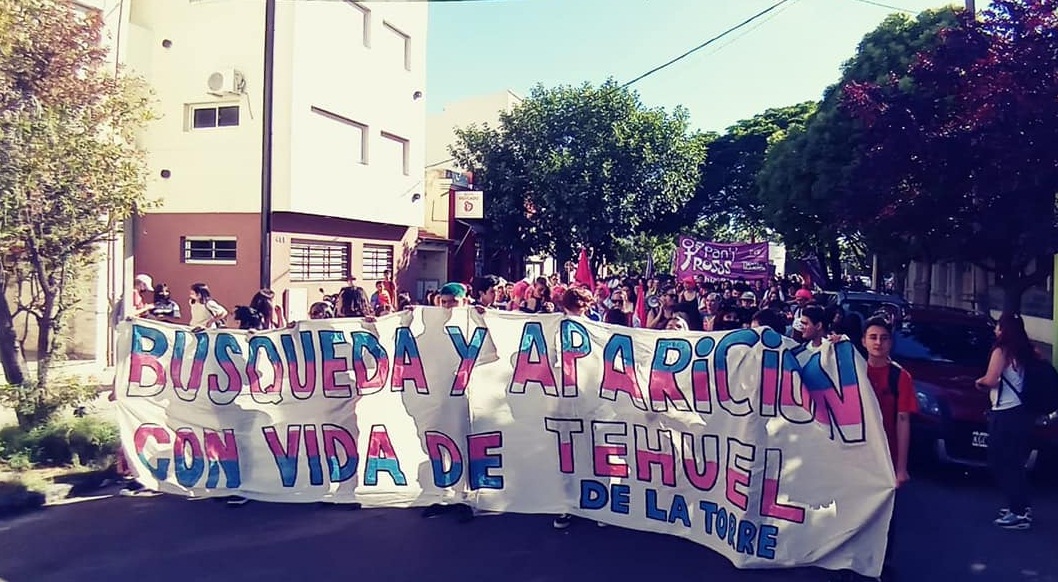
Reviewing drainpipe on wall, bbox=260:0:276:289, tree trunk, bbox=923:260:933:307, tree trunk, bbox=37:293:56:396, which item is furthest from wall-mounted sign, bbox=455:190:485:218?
tree trunk, bbox=37:293:56:396

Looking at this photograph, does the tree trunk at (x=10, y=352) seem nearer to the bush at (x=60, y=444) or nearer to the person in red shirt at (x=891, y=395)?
the bush at (x=60, y=444)

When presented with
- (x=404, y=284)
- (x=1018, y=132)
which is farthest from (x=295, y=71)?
(x=1018, y=132)

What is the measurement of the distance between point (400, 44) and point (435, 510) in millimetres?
17422

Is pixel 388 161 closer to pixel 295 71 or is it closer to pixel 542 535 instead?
pixel 295 71

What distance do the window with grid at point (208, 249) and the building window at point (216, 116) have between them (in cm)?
235

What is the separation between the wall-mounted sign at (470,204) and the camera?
26234 mm

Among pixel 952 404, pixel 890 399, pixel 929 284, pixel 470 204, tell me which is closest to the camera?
pixel 890 399

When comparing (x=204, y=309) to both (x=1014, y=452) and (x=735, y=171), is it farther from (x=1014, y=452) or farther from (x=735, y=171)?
(x=735, y=171)

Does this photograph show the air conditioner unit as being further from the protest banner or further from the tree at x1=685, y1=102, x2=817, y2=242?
the tree at x1=685, y1=102, x2=817, y2=242

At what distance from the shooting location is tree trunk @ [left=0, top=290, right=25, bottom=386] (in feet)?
27.0

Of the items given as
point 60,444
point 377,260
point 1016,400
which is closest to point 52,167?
point 60,444

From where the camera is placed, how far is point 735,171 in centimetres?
3944

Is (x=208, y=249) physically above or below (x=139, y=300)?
above

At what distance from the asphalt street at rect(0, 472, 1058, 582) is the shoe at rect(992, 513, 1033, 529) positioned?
0.08m
